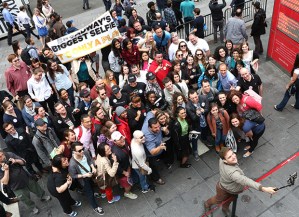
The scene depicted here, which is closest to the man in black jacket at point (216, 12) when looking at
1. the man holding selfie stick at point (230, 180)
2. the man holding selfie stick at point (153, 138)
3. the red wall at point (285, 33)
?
the red wall at point (285, 33)

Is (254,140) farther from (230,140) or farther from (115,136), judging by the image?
(115,136)

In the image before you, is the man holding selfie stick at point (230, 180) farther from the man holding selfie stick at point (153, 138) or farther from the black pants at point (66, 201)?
the black pants at point (66, 201)

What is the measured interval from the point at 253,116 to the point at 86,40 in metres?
4.85

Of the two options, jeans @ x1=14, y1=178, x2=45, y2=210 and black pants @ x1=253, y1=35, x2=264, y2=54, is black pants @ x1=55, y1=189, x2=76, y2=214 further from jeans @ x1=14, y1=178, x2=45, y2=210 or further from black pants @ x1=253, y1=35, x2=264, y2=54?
black pants @ x1=253, y1=35, x2=264, y2=54

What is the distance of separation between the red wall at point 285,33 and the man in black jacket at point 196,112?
12.5 ft

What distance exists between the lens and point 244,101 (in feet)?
19.9

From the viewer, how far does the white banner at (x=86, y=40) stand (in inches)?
311

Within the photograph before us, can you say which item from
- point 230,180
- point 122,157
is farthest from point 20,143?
point 230,180

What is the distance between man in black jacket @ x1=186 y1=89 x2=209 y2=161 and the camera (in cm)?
605

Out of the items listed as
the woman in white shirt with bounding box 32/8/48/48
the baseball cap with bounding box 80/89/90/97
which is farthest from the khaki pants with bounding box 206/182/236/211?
the woman in white shirt with bounding box 32/8/48/48

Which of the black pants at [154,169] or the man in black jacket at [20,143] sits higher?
the man in black jacket at [20,143]

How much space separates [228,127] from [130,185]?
2355 mm

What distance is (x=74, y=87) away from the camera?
7797mm

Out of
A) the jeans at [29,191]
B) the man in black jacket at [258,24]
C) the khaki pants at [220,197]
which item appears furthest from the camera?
the man in black jacket at [258,24]
